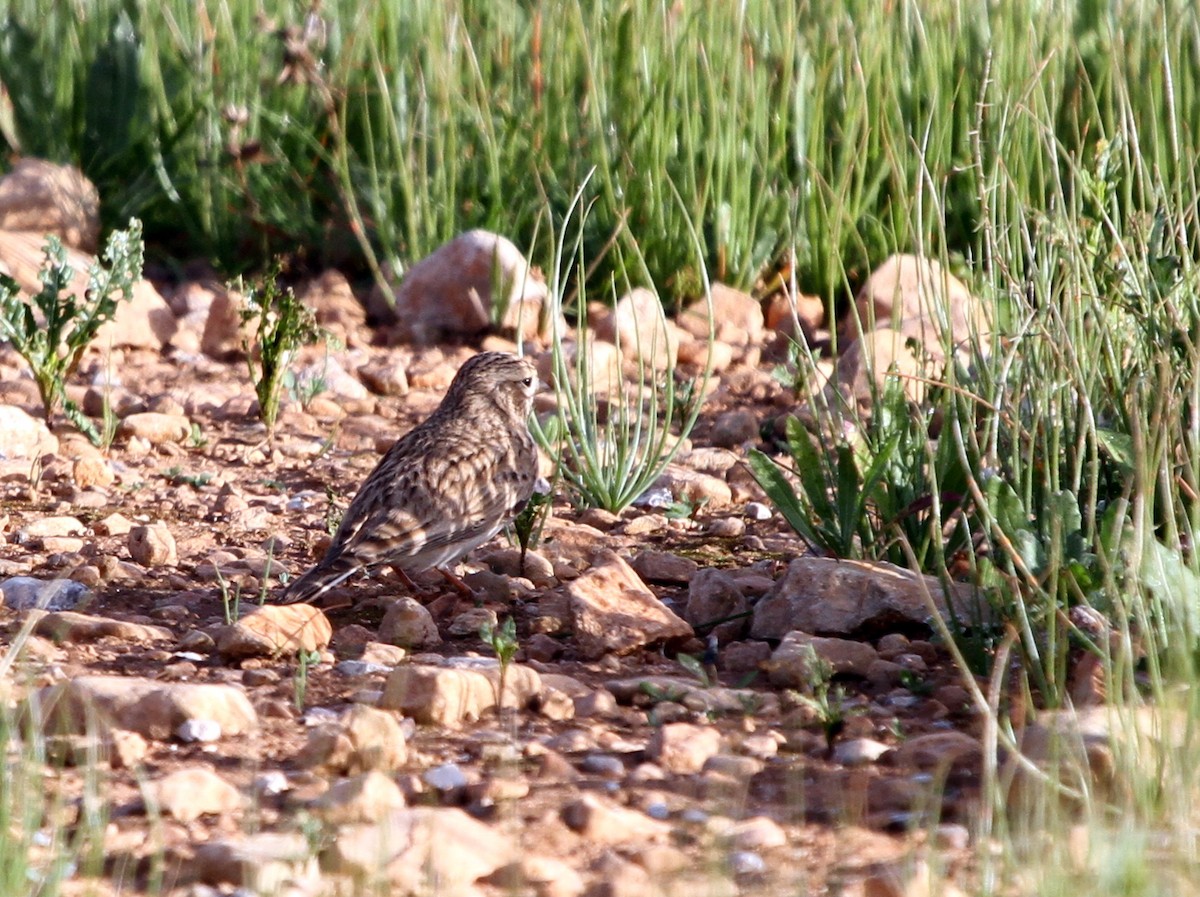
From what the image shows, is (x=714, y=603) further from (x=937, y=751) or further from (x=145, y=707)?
(x=145, y=707)

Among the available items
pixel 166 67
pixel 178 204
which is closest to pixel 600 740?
pixel 178 204

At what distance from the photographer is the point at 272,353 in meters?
5.95

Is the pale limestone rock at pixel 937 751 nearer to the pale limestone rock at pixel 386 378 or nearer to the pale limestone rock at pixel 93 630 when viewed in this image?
the pale limestone rock at pixel 93 630

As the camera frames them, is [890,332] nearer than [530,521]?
No

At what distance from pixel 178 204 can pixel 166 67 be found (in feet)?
2.66

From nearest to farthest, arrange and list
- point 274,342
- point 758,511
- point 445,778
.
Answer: point 445,778
point 758,511
point 274,342

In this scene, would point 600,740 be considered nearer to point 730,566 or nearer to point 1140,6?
point 730,566

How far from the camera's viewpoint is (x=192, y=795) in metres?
2.96

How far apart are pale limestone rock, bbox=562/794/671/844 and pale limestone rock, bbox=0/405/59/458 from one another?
3342 mm

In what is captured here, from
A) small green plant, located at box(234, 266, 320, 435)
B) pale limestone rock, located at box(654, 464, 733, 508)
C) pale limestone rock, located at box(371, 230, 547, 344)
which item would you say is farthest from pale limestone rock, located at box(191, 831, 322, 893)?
pale limestone rock, located at box(371, 230, 547, 344)

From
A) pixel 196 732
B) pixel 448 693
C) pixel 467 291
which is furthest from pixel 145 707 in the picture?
pixel 467 291

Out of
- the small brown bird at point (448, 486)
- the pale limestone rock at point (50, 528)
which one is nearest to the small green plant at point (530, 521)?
the small brown bird at point (448, 486)

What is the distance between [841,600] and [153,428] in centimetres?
296

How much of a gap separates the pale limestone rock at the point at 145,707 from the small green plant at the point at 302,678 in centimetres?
18
